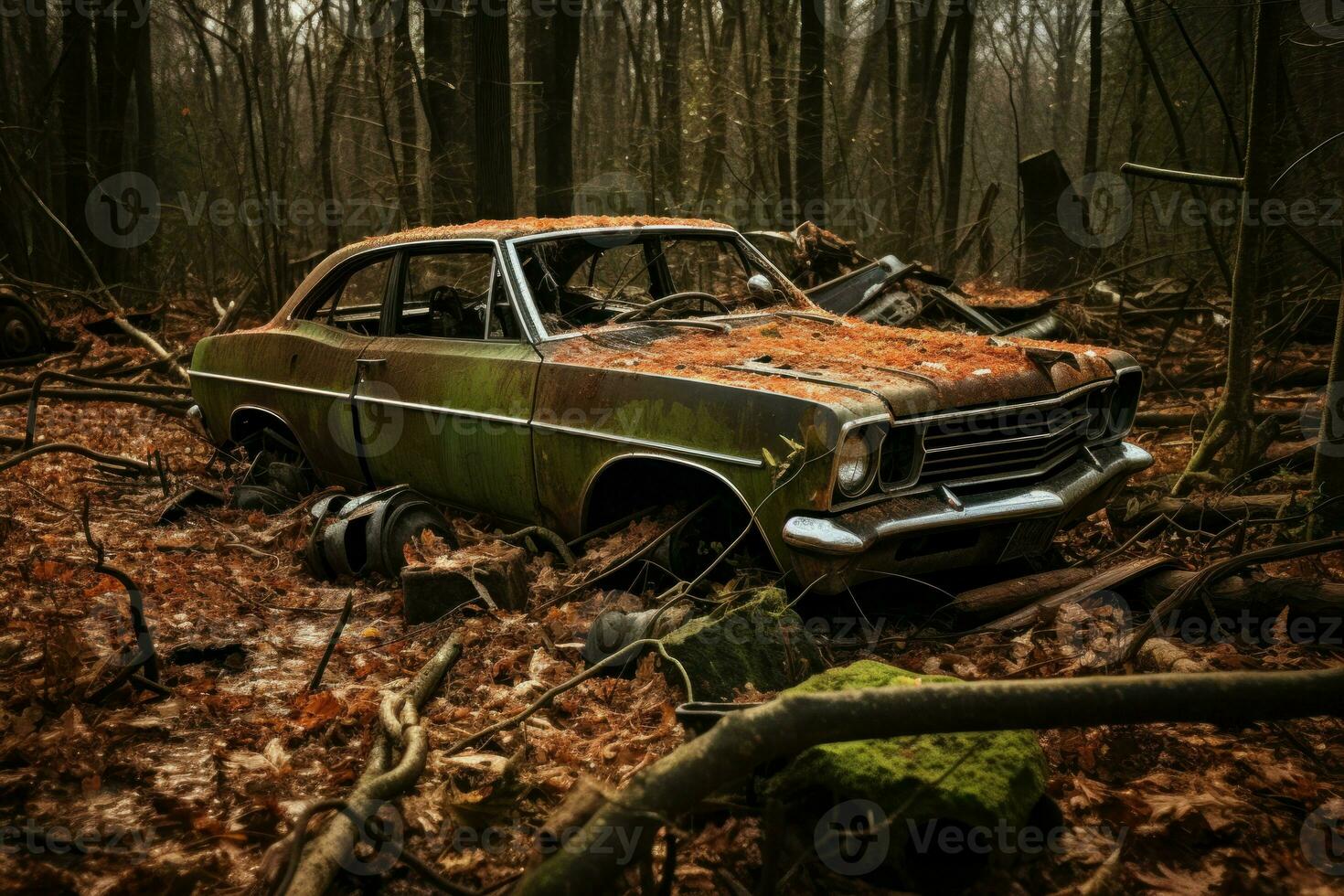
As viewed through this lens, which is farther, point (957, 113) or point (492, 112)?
point (957, 113)

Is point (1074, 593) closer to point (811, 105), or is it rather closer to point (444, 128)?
point (444, 128)

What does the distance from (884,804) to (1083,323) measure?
770cm

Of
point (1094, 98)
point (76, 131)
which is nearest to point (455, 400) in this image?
point (76, 131)

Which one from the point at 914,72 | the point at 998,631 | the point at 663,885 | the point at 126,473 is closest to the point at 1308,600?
the point at 998,631

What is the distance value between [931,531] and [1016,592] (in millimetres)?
568

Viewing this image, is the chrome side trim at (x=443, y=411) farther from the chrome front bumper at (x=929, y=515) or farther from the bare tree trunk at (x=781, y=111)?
the bare tree trunk at (x=781, y=111)

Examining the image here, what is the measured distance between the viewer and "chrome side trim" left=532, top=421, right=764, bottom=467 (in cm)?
385

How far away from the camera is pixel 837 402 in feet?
12.0

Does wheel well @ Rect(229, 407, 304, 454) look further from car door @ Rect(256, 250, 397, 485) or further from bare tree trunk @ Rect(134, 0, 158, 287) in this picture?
bare tree trunk @ Rect(134, 0, 158, 287)

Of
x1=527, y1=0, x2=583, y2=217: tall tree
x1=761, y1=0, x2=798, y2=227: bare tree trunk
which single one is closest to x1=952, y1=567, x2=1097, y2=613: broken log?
x1=527, y1=0, x2=583, y2=217: tall tree

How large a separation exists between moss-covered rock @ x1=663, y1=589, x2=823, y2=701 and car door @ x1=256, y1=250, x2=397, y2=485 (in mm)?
2883

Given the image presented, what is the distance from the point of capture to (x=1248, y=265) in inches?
211

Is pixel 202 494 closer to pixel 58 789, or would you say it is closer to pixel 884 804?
pixel 58 789

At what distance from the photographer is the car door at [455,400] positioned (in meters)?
4.73
